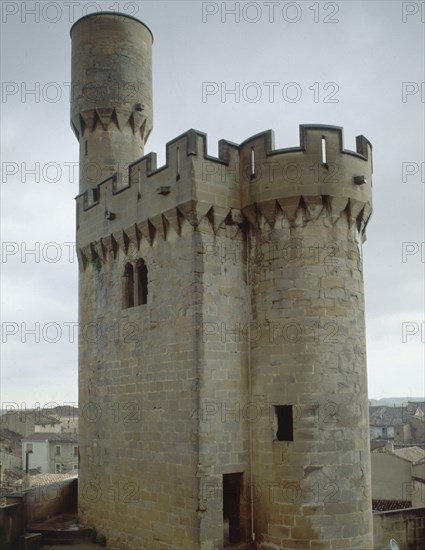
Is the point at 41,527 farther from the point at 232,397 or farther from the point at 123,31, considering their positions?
the point at 123,31

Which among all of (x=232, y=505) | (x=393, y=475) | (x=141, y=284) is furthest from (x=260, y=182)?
(x=393, y=475)

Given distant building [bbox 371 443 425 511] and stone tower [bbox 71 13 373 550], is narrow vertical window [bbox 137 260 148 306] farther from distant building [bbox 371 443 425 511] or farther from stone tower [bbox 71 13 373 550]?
distant building [bbox 371 443 425 511]

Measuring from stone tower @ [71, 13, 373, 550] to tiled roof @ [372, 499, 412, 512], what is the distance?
43.5ft

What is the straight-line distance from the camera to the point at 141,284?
16.9 meters

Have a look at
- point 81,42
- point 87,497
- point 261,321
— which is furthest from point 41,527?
point 81,42

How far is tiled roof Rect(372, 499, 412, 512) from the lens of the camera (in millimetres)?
26491

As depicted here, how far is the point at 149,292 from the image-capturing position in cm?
1616

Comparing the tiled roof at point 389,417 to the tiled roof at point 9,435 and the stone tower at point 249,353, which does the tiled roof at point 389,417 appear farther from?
the stone tower at point 249,353

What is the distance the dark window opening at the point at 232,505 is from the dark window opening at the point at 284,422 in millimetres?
1344

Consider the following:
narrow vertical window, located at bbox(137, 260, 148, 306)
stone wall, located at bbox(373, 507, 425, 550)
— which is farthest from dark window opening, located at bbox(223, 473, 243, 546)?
narrow vertical window, located at bbox(137, 260, 148, 306)

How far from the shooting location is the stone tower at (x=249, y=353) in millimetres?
13930

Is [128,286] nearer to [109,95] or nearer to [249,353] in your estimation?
[249,353]

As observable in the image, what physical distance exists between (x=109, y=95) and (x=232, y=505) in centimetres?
1227

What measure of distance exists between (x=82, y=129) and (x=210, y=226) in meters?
7.54
